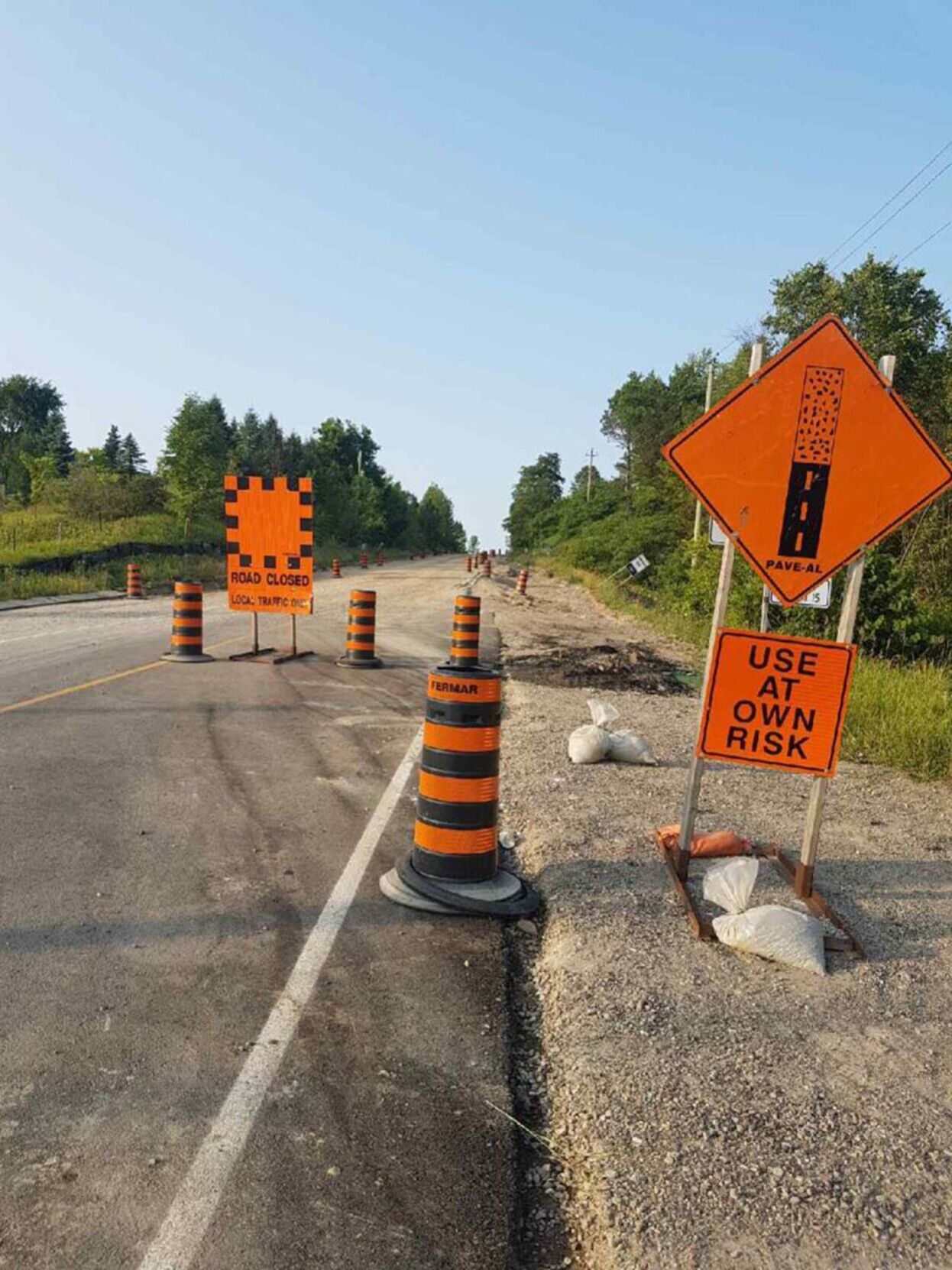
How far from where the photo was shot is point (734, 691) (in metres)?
5.01

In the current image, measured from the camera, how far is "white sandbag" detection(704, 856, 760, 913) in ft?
14.8

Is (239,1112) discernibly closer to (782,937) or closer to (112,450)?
(782,937)

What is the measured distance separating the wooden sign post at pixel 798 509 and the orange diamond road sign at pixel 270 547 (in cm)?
900

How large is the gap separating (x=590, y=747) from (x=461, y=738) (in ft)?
10.2

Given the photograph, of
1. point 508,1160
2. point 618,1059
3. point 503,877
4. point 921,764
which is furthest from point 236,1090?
point 921,764

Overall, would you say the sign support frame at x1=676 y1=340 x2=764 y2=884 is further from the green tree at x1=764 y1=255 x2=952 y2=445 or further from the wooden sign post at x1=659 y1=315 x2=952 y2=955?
the green tree at x1=764 y1=255 x2=952 y2=445

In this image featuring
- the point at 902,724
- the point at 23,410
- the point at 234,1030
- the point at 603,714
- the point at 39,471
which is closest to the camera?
the point at 234,1030

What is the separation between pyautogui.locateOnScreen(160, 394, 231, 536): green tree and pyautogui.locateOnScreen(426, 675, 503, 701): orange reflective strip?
4161cm

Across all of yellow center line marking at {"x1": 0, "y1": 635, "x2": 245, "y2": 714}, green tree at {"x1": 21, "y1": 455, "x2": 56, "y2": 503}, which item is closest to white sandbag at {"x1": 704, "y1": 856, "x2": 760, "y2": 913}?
yellow center line marking at {"x1": 0, "y1": 635, "x2": 245, "y2": 714}

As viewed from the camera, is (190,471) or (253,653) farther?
(190,471)

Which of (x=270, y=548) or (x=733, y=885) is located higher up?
(x=270, y=548)

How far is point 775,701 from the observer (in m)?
4.98

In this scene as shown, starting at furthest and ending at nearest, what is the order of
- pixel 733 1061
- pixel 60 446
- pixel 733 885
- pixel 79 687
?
pixel 60 446 → pixel 79 687 → pixel 733 885 → pixel 733 1061

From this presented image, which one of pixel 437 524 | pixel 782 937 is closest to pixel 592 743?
pixel 782 937
